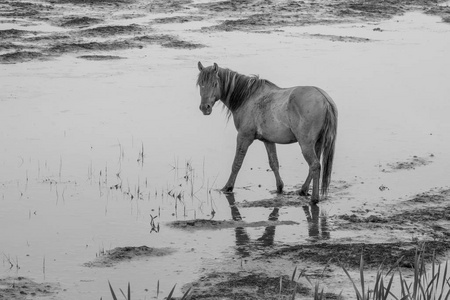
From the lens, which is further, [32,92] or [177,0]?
[177,0]

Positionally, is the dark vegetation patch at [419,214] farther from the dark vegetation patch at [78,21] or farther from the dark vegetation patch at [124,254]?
the dark vegetation patch at [78,21]

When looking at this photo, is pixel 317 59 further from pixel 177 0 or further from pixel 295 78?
pixel 177 0

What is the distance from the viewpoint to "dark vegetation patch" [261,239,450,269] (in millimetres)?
8820

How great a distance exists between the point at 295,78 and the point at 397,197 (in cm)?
874

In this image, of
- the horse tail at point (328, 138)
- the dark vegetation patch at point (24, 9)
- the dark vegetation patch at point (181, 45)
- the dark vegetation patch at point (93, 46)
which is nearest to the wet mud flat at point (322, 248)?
the horse tail at point (328, 138)

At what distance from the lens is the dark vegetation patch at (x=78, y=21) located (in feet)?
88.5

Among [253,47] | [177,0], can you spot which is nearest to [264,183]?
[253,47]

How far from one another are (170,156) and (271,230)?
386cm

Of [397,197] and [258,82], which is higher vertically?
[258,82]

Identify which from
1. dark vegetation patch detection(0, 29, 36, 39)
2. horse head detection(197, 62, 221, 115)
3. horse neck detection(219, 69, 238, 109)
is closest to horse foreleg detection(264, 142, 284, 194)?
A: horse neck detection(219, 69, 238, 109)

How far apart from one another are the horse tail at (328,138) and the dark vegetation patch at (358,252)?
6.99ft

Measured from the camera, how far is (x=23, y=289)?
8.15 meters

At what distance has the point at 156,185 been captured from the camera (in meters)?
12.3

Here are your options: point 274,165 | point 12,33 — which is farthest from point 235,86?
point 12,33
